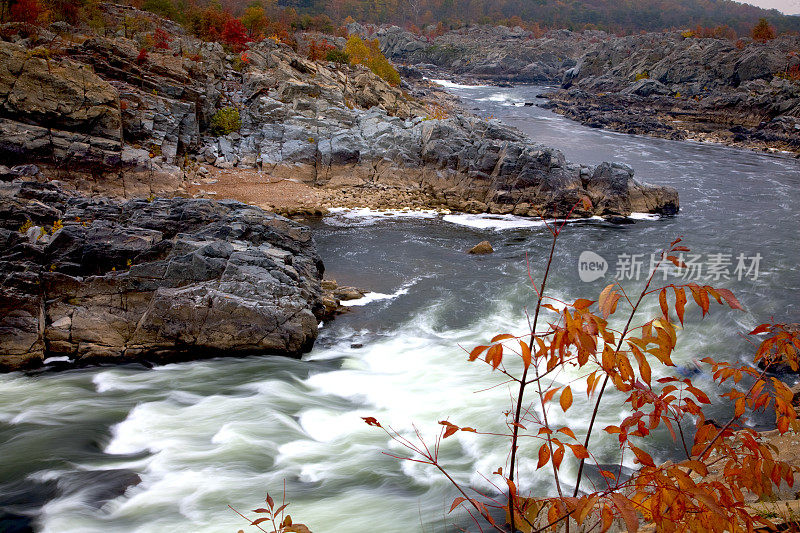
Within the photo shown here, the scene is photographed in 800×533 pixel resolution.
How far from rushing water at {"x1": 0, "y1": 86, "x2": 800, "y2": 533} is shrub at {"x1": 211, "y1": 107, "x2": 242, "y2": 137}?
11858mm

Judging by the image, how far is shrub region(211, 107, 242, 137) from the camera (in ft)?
81.3

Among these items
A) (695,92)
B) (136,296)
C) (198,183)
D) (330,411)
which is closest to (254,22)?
(198,183)

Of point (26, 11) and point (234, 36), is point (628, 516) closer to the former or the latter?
point (26, 11)

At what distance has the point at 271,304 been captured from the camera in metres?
10.2

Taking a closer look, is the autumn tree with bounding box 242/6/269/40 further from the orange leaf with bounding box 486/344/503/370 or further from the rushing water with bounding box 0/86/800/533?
the orange leaf with bounding box 486/344/503/370

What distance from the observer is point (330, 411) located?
28.3 feet

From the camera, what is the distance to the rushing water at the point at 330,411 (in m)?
6.27

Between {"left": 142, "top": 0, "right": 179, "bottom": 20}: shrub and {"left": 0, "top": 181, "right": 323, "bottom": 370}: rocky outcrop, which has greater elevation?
{"left": 142, "top": 0, "right": 179, "bottom": 20}: shrub

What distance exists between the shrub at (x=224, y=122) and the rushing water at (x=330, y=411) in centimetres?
1186

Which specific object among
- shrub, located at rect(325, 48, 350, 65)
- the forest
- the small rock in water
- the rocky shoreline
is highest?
the forest

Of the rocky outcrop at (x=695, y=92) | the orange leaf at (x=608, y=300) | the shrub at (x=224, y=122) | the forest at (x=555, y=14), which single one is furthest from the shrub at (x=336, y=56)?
the forest at (x=555, y=14)

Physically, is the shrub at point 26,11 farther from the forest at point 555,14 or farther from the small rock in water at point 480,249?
the forest at point 555,14

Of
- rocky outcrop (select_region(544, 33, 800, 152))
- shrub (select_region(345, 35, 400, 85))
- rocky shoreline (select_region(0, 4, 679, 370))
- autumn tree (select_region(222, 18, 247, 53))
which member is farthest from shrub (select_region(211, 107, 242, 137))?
rocky outcrop (select_region(544, 33, 800, 152))

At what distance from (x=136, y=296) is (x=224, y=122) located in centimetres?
1688
